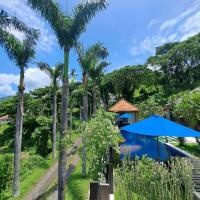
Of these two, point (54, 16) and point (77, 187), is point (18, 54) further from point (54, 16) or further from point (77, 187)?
point (77, 187)

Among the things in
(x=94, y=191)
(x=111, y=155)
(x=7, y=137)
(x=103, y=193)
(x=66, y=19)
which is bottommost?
(x=94, y=191)

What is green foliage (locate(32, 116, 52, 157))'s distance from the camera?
29.4 metres

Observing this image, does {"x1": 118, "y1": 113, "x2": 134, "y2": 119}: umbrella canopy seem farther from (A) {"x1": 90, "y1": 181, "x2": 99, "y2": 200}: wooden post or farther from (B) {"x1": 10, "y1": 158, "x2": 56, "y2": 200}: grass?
(A) {"x1": 90, "y1": 181, "x2": 99, "y2": 200}: wooden post

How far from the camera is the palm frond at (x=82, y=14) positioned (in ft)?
41.2

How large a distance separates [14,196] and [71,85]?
17.9m

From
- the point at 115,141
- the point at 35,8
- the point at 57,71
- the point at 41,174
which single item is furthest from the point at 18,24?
the point at 41,174

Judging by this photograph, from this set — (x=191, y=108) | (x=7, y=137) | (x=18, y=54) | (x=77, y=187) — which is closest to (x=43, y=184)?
(x=77, y=187)

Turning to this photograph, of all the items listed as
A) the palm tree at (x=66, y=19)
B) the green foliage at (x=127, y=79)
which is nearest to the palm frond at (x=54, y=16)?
Result: the palm tree at (x=66, y=19)

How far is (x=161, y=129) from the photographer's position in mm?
11125

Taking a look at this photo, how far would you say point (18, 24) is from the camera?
1525 centimetres

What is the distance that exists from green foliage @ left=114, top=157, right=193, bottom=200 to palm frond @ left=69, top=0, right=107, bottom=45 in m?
7.80

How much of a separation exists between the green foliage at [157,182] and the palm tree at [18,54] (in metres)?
9.78

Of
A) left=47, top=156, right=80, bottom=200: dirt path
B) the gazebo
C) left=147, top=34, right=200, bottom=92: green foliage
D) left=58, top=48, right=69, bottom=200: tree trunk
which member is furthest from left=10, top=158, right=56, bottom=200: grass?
left=147, top=34, right=200, bottom=92: green foliage

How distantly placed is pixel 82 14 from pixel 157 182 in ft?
29.7
